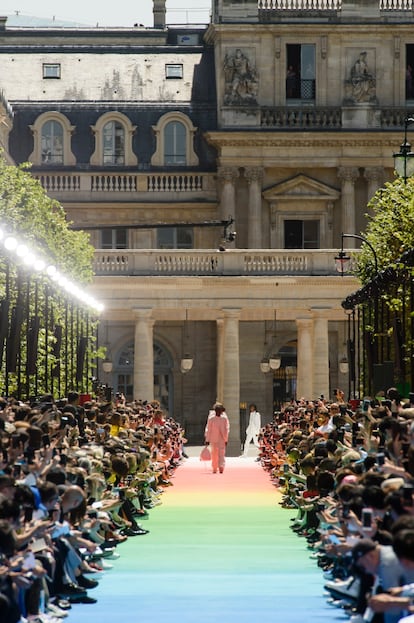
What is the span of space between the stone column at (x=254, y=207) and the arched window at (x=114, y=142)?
21.6 ft

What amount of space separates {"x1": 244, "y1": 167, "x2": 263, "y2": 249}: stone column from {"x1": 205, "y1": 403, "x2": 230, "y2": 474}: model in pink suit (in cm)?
3280

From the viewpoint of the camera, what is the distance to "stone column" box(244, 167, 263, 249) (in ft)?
289

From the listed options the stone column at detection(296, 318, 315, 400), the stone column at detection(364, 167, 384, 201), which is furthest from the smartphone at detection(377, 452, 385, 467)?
the stone column at detection(364, 167, 384, 201)

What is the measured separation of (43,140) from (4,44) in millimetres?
10279

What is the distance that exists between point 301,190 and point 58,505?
2692 inches

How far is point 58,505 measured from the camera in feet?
70.7

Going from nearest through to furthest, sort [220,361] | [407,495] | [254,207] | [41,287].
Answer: [407,495] < [41,287] < [220,361] < [254,207]

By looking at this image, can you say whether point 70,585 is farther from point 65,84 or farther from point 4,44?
point 4,44

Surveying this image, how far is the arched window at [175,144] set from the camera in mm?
91312

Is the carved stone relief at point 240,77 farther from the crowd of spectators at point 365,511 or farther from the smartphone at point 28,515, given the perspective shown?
the smartphone at point 28,515

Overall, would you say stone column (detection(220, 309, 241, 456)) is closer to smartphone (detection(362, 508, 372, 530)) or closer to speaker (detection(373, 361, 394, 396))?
speaker (detection(373, 361, 394, 396))

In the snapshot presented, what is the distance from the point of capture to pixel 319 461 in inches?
1143

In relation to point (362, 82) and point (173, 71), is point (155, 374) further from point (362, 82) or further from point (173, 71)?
point (362, 82)

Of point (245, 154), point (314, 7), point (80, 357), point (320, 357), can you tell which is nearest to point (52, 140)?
point (245, 154)
